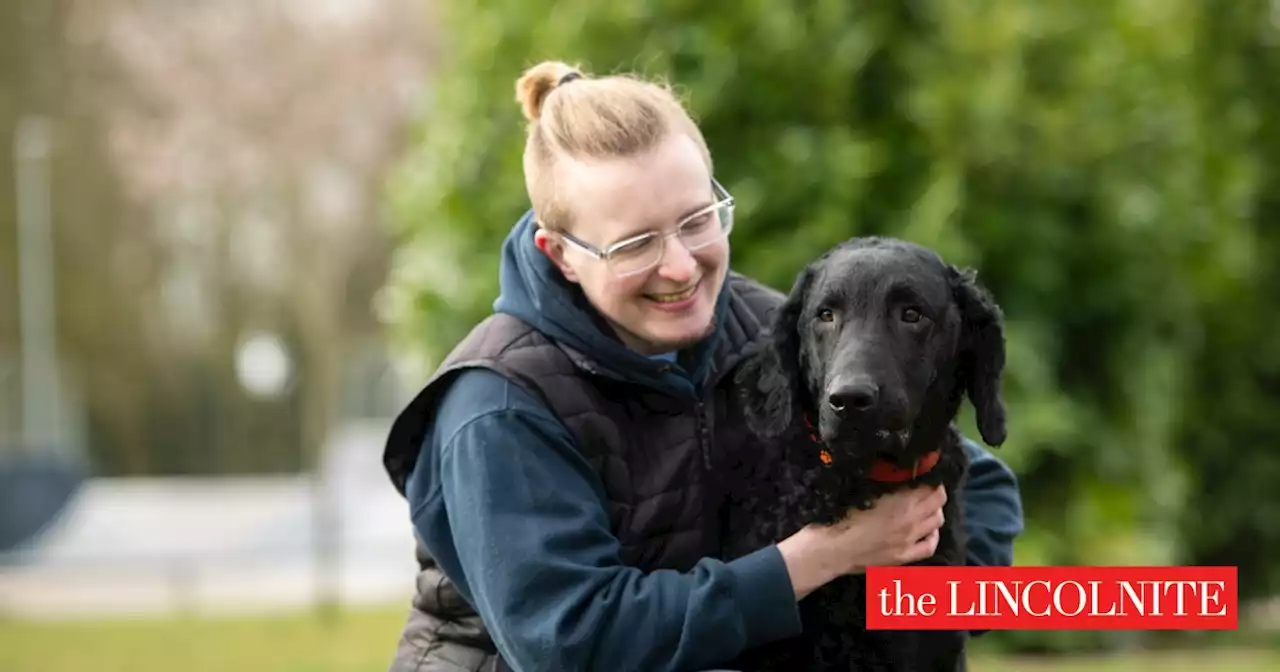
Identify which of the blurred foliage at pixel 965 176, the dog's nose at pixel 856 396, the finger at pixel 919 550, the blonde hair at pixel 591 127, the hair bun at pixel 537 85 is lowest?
the finger at pixel 919 550

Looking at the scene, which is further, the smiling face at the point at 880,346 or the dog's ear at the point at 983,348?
the dog's ear at the point at 983,348

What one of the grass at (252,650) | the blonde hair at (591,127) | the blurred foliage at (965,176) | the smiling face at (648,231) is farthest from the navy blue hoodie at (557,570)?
the grass at (252,650)

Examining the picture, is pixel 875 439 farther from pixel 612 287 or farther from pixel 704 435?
pixel 612 287

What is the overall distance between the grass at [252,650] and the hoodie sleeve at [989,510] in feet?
11.4

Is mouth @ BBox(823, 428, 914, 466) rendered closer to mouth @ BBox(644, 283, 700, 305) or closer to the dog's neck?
the dog's neck

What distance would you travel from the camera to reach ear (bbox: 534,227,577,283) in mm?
2666

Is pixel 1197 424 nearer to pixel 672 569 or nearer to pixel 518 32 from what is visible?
pixel 518 32

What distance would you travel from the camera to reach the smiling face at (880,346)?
7.45 ft

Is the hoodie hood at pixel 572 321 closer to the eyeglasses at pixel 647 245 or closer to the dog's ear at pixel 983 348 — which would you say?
the eyeglasses at pixel 647 245

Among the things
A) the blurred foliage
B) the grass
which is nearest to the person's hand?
the blurred foliage

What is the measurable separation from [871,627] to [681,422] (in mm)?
502

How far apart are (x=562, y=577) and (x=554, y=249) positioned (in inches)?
25.9

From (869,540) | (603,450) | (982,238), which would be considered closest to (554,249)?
(603,450)

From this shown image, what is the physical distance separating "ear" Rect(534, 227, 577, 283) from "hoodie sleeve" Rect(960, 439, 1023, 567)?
0.84m
